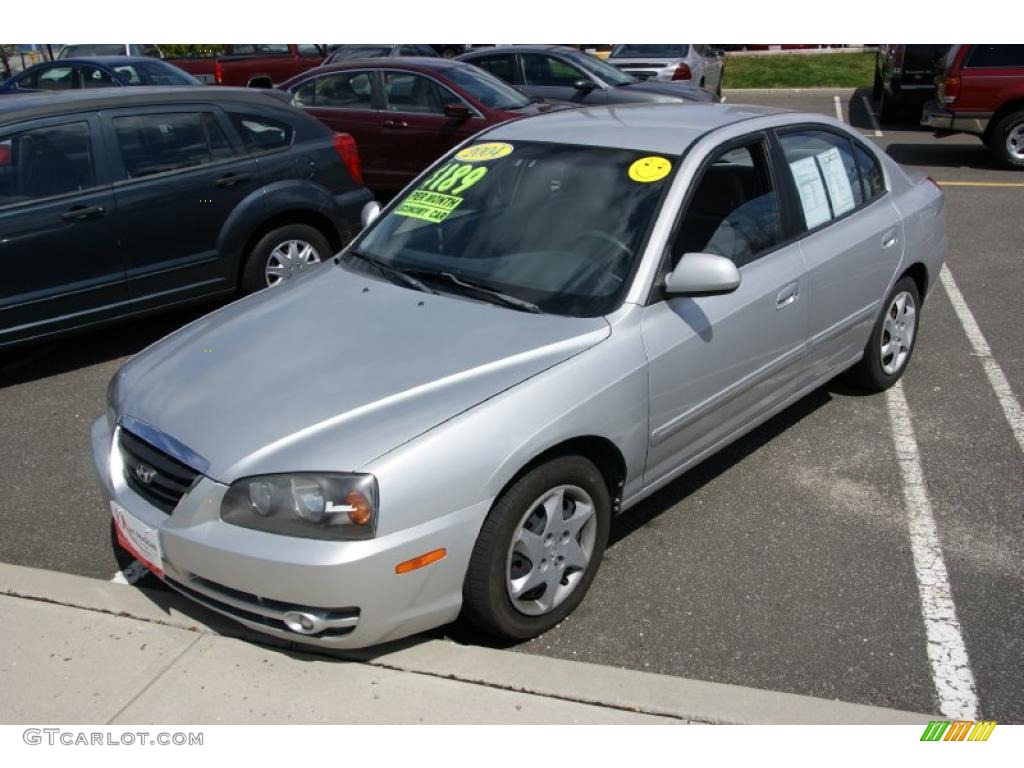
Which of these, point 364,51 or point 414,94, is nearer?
point 414,94

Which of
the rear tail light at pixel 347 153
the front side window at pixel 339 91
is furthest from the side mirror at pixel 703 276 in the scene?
the front side window at pixel 339 91

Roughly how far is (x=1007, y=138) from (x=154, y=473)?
39.0 ft

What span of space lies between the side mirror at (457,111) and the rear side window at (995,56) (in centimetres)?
628

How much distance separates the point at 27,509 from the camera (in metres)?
4.68

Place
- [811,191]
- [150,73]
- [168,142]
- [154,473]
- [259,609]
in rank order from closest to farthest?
[259,609], [154,473], [811,191], [168,142], [150,73]

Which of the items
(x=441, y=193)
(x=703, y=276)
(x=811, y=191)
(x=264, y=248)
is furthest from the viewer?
(x=264, y=248)

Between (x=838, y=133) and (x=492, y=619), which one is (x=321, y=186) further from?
(x=492, y=619)

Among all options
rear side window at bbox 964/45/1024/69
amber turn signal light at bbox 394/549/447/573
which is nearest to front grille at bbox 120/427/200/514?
amber turn signal light at bbox 394/549/447/573

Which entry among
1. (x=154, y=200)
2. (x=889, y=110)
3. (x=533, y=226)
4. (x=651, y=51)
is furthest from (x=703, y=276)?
(x=651, y=51)

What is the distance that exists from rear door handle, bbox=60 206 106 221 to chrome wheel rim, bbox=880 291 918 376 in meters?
4.58

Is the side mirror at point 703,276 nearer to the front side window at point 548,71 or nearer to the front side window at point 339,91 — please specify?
the front side window at point 339,91

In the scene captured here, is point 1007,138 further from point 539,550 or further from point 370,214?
point 539,550

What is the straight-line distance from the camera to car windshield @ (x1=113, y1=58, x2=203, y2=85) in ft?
44.8

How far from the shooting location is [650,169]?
4203 millimetres
